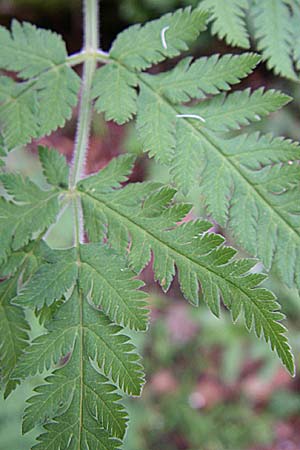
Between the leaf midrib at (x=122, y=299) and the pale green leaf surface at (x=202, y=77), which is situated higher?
the pale green leaf surface at (x=202, y=77)

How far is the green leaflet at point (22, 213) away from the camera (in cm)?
171

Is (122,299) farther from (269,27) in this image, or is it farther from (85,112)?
(269,27)

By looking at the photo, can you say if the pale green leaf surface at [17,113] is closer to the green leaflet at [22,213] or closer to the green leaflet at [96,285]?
the green leaflet at [22,213]

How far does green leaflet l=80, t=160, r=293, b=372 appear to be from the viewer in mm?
1495

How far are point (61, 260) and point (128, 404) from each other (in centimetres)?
244

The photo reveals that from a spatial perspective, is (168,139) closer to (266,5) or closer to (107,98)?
(107,98)

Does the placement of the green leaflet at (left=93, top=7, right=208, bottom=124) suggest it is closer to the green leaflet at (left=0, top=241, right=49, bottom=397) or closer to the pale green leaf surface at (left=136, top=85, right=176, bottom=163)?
the pale green leaf surface at (left=136, top=85, right=176, bottom=163)

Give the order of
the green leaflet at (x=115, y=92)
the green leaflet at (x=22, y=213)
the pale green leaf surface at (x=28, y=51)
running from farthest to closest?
the pale green leaf surface at (x=28, y=51) → the green leaflet at (x=115, y=92) → the green leaflet at (x=22, y=213)

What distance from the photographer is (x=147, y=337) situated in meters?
4.39

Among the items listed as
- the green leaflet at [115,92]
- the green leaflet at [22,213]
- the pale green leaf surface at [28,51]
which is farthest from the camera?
the pale green leaf surface at [28,51]

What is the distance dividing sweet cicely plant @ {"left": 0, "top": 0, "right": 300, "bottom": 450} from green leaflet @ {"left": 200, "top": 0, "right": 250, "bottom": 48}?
91 millimetres

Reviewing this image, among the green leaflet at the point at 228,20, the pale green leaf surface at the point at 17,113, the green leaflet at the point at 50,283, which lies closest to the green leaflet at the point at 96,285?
the green leaflet at the point at 50,283

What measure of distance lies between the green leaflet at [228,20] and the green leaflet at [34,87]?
0.52m

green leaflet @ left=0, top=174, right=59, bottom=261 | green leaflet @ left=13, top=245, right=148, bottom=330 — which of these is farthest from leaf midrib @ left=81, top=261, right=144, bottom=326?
green leaflet @ left=0, top=174, right=59, bottom=261
